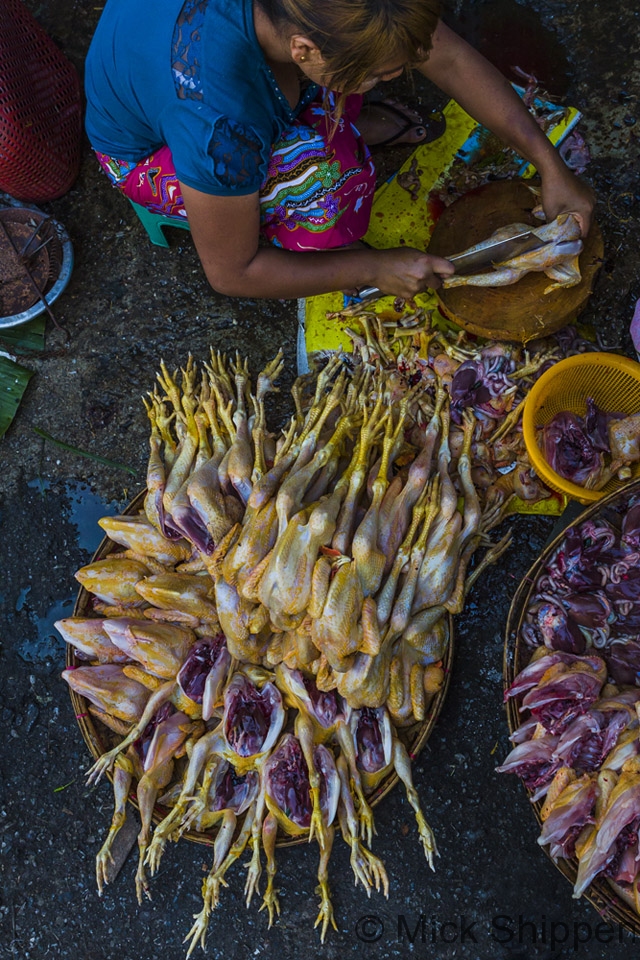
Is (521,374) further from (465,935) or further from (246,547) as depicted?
(465,935)

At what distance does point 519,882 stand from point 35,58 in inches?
160

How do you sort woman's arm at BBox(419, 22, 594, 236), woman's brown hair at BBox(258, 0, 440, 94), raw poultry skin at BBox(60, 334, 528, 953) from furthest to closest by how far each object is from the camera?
woman's arm at BBox(419, 22, 594, 236) < raw poultry skin at BBox(60, 334, 528, 953) < woman's brown hair at BBox(258, 0, 440, 94)

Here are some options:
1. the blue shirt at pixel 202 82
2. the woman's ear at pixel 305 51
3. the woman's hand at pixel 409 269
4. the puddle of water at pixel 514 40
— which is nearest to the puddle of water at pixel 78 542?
the woman's hand at pixel 409 269

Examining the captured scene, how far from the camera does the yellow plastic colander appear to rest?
2.48 meters

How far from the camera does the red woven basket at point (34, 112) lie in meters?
2.96

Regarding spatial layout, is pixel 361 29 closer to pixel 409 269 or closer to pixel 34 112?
pixel 409 269

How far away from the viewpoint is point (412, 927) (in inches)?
109

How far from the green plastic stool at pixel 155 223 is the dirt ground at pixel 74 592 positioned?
0.09 metres

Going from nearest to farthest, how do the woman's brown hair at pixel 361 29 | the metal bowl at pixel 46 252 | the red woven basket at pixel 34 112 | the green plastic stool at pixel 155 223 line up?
the woman's brown hair at pixel 361 29 → the red woven basket at pixel 34 112 → the green plastic stool at pixel 155 223 → the metal bowl at pixel 46 252

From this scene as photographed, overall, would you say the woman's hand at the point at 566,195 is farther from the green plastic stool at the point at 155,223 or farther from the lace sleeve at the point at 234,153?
the green plastic stool at the point at 155,223

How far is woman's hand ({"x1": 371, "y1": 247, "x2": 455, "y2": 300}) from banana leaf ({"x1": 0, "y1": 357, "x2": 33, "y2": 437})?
1.83 m

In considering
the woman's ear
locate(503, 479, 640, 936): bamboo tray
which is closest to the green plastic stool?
the woman's ear

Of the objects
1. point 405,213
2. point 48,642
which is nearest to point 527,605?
point 405,213

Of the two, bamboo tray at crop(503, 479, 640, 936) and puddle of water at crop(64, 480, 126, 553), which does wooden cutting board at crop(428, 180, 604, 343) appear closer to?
bamboo tray at crop(503, 479, 640, 936)
